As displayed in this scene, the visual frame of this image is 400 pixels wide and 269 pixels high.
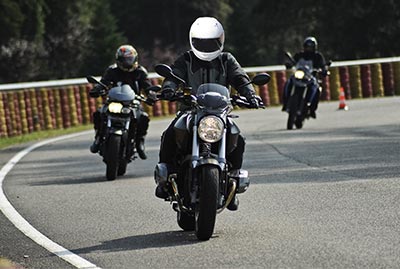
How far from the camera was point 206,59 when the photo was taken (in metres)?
11.0

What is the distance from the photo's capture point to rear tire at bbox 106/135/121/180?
16.7 meters

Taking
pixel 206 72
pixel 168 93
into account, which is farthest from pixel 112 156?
pixel 168 93

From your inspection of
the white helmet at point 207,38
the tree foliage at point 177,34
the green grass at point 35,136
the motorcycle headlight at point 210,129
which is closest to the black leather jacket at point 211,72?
the white helmet at point 207,38

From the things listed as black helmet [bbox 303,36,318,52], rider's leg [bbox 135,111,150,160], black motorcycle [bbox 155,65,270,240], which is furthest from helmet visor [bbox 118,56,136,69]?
black helmet [bbox 303,36,318,52]

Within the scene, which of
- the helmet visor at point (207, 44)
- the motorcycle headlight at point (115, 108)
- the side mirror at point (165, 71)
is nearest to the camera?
the side mirror at point (165, 71)

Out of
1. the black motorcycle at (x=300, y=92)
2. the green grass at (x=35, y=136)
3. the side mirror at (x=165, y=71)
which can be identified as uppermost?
the side mirror at (x=165, y=71)

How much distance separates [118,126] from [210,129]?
6938 millimetres

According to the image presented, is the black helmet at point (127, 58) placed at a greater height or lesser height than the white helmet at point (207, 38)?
lesser

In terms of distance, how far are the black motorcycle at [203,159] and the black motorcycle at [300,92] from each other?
14.4 metres

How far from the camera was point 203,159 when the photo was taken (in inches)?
400

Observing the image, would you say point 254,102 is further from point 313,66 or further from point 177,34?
point 177,34

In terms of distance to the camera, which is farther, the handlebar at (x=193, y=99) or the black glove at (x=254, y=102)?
the black glove at (x=254, y=102)

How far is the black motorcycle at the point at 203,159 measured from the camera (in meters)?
10.1

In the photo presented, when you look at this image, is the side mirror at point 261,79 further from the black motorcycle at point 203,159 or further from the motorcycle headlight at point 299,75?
the motorcycle headlight at point 299,75
